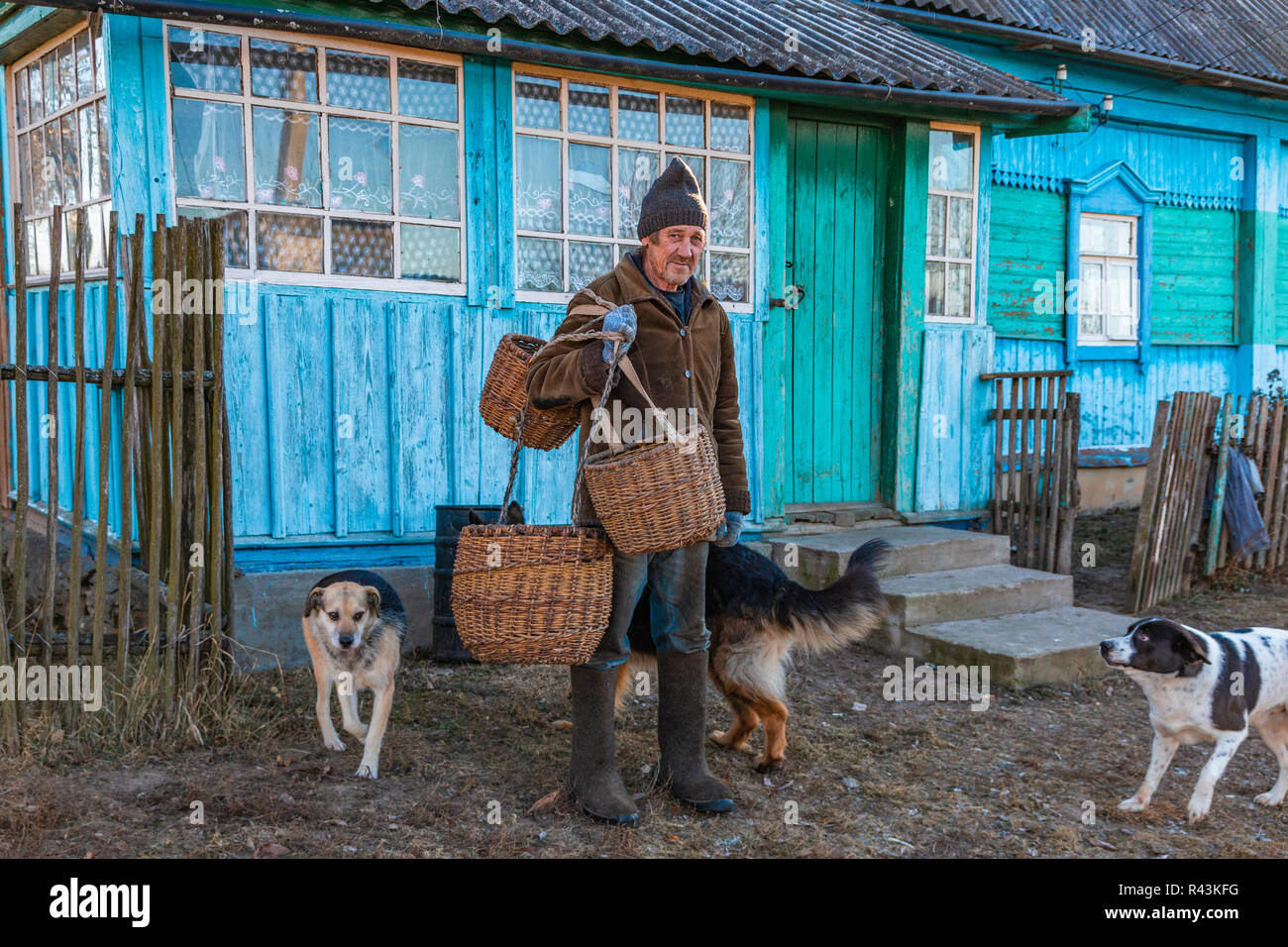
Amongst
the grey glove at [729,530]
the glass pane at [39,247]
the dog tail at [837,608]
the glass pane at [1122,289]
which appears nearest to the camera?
the grey glove at [729,530]

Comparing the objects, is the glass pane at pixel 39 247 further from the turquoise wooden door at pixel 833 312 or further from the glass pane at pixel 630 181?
the turquoise wooden door at pixel 833 312

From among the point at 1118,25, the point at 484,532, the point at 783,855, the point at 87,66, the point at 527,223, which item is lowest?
the point at 783,855

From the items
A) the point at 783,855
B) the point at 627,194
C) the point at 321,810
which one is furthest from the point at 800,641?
the point at 627,194

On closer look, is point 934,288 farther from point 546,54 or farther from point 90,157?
point 90,157

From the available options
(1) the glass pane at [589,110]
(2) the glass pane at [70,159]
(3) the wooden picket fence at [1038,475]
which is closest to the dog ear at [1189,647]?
(3) the wooden picket fence at [1038,475]

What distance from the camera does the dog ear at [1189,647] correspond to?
395 centimetres

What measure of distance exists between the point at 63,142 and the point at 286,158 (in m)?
1.57

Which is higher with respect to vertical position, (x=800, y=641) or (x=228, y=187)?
(x=228, y=187)

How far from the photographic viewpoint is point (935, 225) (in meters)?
8.02

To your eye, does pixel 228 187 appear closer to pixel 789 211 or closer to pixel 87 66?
pixel 87 66

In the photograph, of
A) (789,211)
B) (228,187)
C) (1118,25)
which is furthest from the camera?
(1118,25)

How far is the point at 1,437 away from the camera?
7070 millimetres

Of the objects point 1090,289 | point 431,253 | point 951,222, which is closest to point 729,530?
point 431,253

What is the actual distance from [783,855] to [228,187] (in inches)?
174
